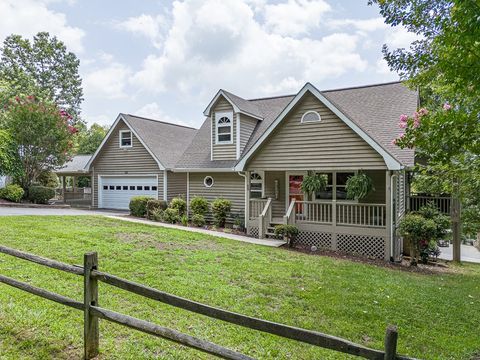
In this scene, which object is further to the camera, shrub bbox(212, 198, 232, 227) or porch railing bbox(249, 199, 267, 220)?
shrub bbox(212, 198, 232, 227)

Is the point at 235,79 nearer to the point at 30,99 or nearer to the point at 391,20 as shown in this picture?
the point at 30,99

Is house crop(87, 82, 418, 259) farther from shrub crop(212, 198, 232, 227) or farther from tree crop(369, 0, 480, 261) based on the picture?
tree crop(369, 0, 480, 261)

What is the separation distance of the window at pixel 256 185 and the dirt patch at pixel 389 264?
3818mm

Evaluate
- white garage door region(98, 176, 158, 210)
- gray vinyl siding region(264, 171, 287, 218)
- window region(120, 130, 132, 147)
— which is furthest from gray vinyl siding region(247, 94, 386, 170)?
window region(120, 130, 132, 147)

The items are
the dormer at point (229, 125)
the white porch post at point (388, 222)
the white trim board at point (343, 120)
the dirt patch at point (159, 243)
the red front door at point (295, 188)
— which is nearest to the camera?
the dirt patch at point (159, 243)

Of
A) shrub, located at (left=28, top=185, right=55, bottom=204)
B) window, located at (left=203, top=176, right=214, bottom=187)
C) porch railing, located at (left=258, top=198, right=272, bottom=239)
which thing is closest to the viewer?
porch railing, located at (left=258, top=198, right=272, bottom=239)

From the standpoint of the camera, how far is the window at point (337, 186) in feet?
44.3

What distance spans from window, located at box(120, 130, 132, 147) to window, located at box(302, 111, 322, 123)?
1189 centimetres

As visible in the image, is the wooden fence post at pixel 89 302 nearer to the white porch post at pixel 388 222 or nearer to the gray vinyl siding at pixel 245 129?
the white porch post at pixel 388 222

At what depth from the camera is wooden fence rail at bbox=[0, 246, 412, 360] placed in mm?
2469

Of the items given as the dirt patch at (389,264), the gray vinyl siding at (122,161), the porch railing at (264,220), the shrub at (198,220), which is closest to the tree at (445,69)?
the dirt patch at (389,264)

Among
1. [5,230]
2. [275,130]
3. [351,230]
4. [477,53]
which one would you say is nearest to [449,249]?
[351,230]

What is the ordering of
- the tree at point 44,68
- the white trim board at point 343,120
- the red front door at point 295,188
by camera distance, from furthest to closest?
the tree at point 44,68
the red front door at point 295,188
the white trim board at point 343,120

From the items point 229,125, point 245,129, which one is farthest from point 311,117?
point 229,125
